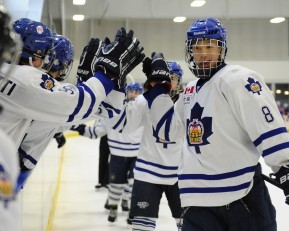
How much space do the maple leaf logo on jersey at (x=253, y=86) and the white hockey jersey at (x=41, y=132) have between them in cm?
52

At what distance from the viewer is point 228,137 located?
1.77m

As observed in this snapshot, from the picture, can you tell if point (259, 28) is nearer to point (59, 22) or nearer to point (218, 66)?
point (59, 22)

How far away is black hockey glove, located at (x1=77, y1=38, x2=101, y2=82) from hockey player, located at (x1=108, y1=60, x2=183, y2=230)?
0.88 metres

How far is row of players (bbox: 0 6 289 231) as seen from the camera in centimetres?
165

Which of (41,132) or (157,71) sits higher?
(157,71)

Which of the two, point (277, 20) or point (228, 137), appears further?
point (277, 20)

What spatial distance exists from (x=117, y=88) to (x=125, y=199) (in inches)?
101

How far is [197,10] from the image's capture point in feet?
37.1

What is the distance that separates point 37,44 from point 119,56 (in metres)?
0.30

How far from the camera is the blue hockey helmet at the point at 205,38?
6.16 feet

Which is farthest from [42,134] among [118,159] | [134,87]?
[134,87]

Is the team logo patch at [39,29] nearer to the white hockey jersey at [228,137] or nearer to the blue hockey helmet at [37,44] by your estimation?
the blue hockey helmet at [37,44]

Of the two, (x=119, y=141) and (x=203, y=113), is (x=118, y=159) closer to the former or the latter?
(x=119, y=141)

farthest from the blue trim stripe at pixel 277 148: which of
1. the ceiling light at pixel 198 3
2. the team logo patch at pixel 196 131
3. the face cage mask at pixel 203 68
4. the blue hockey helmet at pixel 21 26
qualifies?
the ceiling light at pixel 198 3
